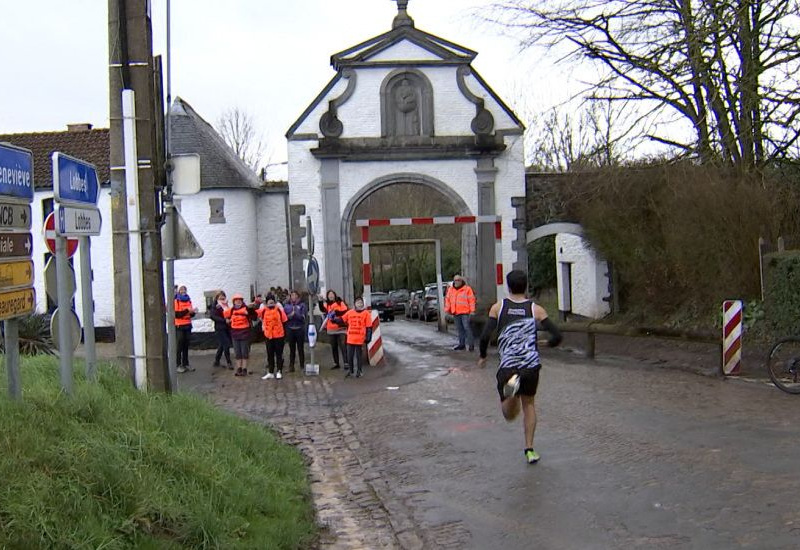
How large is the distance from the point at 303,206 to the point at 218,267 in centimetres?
293

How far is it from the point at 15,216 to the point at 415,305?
119ft

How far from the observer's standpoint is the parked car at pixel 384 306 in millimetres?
43844

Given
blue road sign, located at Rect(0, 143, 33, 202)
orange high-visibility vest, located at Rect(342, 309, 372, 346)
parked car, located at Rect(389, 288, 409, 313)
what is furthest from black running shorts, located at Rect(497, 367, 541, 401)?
parked car, located at Rect(389, 288, 409, 313)

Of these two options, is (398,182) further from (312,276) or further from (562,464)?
(562,464)

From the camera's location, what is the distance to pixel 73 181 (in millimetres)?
7363

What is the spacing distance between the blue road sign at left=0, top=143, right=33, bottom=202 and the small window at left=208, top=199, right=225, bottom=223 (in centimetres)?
1877

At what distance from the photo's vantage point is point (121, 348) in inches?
364

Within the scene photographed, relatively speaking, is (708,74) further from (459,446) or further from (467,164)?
(459,446)

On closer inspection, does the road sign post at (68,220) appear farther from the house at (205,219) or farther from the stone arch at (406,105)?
the house at (205,219)

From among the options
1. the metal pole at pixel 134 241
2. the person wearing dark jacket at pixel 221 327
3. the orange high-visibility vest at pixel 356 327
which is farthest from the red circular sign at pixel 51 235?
the person wearing dark jacket at pixel 221 327

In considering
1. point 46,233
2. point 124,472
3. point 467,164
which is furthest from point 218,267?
point 124,472

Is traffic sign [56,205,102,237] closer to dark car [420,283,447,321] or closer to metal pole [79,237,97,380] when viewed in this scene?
metal pole [79,237,97,380]

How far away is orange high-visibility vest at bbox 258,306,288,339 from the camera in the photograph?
17.5 m

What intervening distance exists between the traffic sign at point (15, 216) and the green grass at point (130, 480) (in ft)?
3.90
